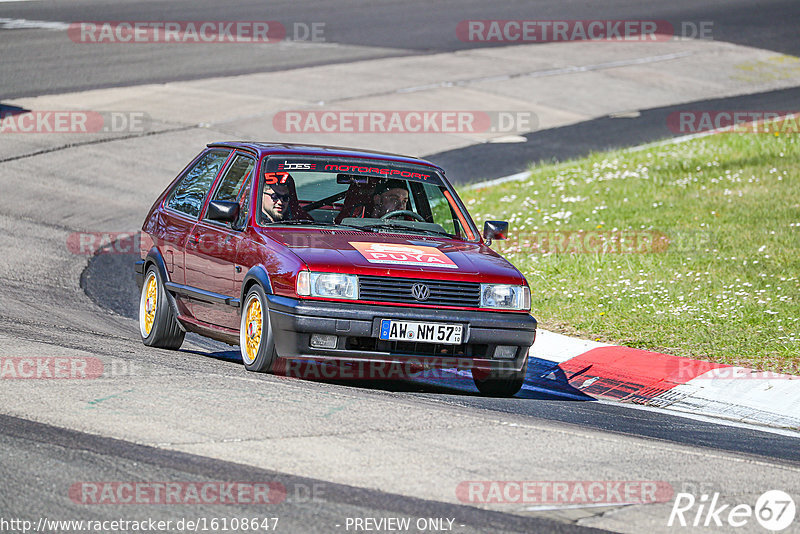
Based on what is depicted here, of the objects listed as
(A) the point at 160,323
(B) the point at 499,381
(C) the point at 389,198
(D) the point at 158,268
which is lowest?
(B) the point at 499,381

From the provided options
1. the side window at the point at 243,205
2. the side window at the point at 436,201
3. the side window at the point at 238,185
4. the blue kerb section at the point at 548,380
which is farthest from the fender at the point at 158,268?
the blue kerb section at the point at 548,380

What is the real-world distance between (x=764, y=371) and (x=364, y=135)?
1254 cm

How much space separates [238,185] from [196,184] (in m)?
0.78

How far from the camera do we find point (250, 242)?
8.32m

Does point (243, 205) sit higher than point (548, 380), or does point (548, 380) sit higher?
point (243, 205)

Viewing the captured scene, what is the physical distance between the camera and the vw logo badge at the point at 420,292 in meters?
7.71

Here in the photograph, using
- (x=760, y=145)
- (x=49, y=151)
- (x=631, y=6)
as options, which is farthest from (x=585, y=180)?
(x=631, y=6)

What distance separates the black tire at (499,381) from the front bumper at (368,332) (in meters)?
0.44

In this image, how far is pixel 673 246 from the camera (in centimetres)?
1354

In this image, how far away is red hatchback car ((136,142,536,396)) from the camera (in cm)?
764

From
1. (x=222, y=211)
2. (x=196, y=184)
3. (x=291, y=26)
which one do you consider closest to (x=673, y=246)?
(x=196, y=184)

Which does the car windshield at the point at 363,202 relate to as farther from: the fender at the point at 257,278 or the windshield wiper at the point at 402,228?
the fender at the point at 257,278

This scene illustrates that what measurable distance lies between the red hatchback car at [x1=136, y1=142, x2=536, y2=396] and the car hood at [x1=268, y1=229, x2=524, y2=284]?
1 centimetres

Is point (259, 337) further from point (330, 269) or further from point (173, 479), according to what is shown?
point (173, 479)
